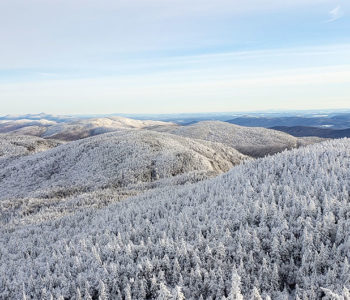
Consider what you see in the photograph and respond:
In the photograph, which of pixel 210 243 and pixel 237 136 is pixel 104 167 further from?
pixel 237 136

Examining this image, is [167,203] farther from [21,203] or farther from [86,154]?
[86,154]

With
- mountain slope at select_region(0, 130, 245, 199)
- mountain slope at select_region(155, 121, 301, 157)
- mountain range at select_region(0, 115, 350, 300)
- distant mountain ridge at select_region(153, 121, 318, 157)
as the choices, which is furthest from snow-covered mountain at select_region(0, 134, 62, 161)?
mountain range at select_region(0, 115, 350, 300)

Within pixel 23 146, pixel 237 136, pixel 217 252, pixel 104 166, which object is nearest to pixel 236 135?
pixel 237 136

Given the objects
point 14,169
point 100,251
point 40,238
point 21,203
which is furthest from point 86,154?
point 100,251

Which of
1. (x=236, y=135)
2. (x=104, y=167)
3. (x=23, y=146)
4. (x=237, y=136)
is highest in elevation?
(x=236, y=135)

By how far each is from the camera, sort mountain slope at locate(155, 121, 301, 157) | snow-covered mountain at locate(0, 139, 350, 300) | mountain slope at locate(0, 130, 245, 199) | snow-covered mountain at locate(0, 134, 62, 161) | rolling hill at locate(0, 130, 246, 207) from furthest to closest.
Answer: mountain slope at locate(155, 121, 301, 157) → snow-covered mountain at locate(0, 134, 62, 161) → mountain slope at locate(0, 130, 245, 199) → rolling hill at locate(0, 130, 246, 207) → snow-covered mountain at locate(0, 139, 350, 300)

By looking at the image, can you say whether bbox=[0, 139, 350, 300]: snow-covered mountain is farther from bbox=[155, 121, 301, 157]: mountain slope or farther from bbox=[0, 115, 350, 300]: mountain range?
bbox=[155, 121, 301, 157]: mountain slope
